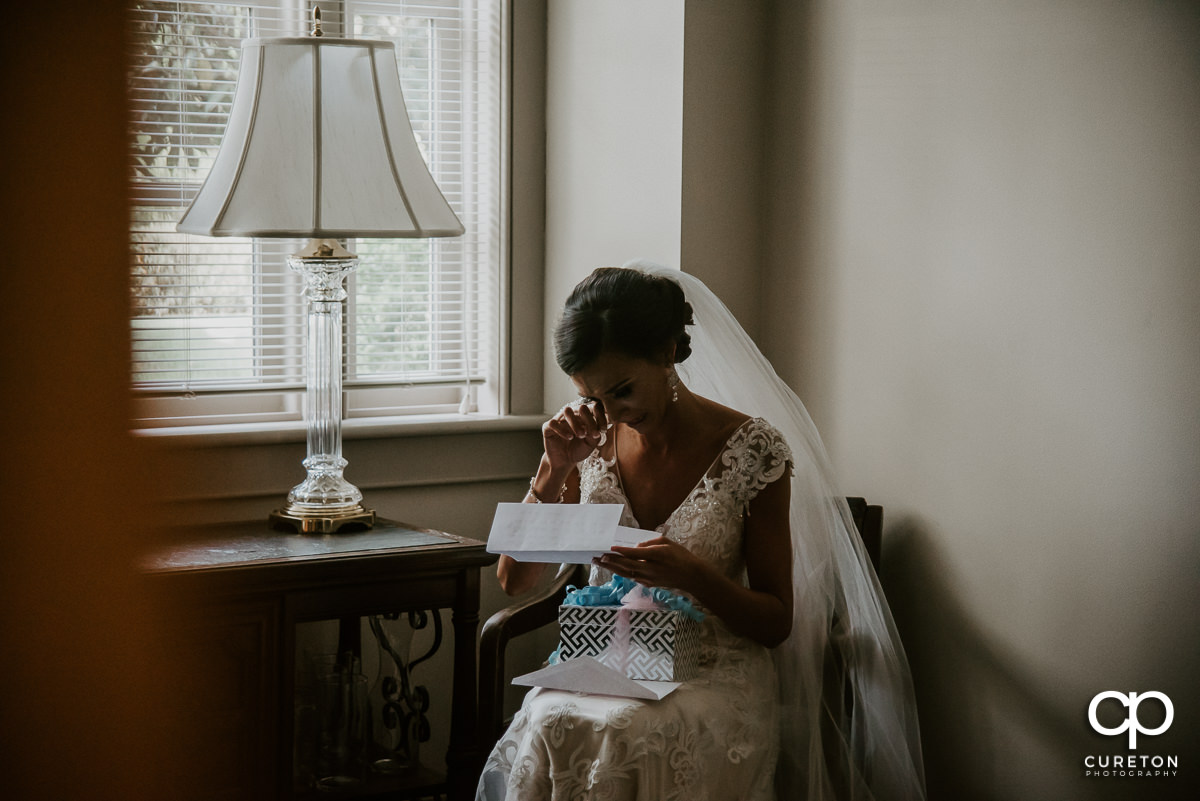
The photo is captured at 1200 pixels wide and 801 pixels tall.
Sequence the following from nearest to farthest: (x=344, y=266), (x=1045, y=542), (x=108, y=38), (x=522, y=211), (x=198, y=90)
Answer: (x=108, y=38), (x=1045, y=542), (x=344, y=266), (x=198, y=90), (x=522, y=211)

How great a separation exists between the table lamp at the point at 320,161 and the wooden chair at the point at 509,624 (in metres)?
0.75

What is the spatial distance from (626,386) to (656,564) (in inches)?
14.4

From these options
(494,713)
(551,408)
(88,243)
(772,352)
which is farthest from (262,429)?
(88,243)

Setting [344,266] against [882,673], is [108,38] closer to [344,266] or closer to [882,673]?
[882,673]

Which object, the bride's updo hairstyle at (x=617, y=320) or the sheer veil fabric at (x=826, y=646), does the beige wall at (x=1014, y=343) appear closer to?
the sheer veil fabric at (x=826, y=646)

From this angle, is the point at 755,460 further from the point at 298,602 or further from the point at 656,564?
the point at 298,602

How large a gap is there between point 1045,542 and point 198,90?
2222 mm

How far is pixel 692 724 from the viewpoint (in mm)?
1827

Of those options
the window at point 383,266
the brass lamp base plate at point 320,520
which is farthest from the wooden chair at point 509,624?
the window at point 383,266

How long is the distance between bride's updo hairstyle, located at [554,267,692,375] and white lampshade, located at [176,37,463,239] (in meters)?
0.48

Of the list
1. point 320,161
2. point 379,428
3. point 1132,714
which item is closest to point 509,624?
point 379,428

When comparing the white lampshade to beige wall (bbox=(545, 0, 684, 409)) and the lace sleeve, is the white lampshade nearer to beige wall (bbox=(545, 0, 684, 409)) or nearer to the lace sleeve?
beige wall (bbox=(545, 0, 684, 409))

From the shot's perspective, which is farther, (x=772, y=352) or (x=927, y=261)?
(x=772, y=352)

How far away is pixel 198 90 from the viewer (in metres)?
2.78
